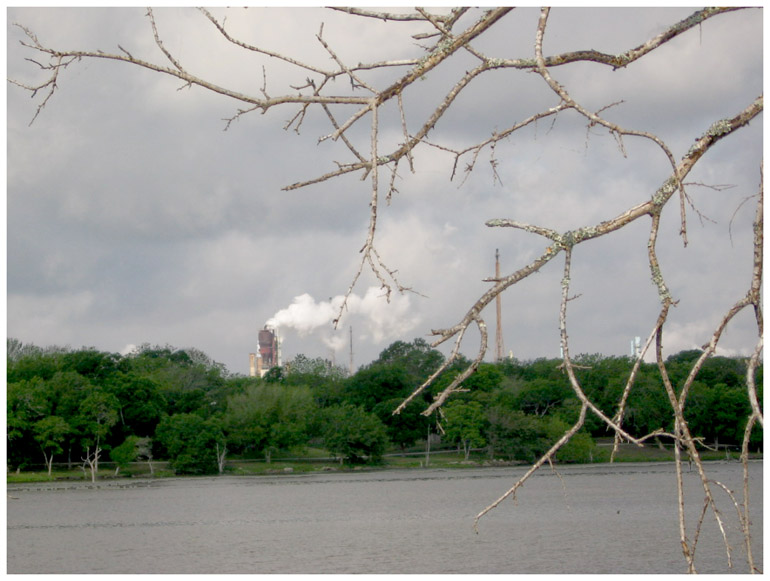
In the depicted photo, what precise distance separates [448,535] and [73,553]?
13.6 meters

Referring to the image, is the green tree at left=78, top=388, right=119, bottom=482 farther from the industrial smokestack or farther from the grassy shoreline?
the industrial smokestack

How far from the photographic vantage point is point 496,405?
67.3 meters

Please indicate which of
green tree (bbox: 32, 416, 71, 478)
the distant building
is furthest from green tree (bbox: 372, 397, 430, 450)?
the distant building

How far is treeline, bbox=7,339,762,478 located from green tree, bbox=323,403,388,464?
0.30ft

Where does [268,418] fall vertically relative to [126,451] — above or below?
above

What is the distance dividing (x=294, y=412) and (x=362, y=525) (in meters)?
26.8

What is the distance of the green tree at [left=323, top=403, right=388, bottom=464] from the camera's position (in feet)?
210

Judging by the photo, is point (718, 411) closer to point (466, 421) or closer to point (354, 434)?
point (466, 421)

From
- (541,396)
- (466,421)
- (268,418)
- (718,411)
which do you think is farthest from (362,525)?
(541,396)

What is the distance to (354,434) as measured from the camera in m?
64.4

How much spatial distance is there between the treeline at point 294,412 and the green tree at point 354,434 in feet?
0.30

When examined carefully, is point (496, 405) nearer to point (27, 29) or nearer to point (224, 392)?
point (224, 392)

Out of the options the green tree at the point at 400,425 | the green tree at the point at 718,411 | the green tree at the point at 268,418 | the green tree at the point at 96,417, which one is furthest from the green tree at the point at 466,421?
the green tree at the point at 96,417

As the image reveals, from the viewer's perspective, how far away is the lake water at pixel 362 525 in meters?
30.3
